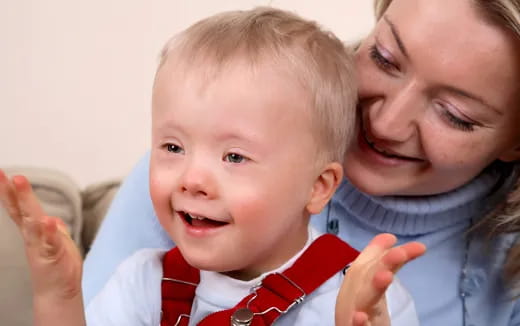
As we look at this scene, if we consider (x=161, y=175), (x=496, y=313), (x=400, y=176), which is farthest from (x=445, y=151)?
(x=161, y=175)

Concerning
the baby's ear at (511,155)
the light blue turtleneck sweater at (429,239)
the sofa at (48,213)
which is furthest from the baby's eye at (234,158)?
the sofa at (48,213)

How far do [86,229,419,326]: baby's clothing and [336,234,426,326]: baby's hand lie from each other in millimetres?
190

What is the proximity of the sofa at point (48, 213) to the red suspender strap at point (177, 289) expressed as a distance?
0.65 metres

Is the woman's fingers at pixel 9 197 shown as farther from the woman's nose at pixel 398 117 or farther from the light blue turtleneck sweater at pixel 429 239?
the woman's nose at pixel 398 117

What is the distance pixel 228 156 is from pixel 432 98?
1.13ft

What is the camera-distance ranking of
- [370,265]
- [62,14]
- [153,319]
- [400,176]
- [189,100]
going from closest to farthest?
[370,265]
[189,100]
[153,319]
[400,176]
[62,14]

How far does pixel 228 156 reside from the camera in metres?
0.89

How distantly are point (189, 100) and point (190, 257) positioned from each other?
0.19 meters

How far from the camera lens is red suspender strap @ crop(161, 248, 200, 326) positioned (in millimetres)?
992

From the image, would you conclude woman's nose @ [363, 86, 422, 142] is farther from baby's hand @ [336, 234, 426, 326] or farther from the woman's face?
baby's hand @ [336, 234, 426, 326]

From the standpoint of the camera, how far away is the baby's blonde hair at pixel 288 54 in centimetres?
91

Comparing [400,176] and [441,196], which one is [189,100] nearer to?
[400,176]

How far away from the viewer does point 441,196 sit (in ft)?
3.99

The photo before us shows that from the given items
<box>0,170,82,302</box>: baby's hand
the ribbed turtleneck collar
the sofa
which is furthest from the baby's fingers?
the sofa
